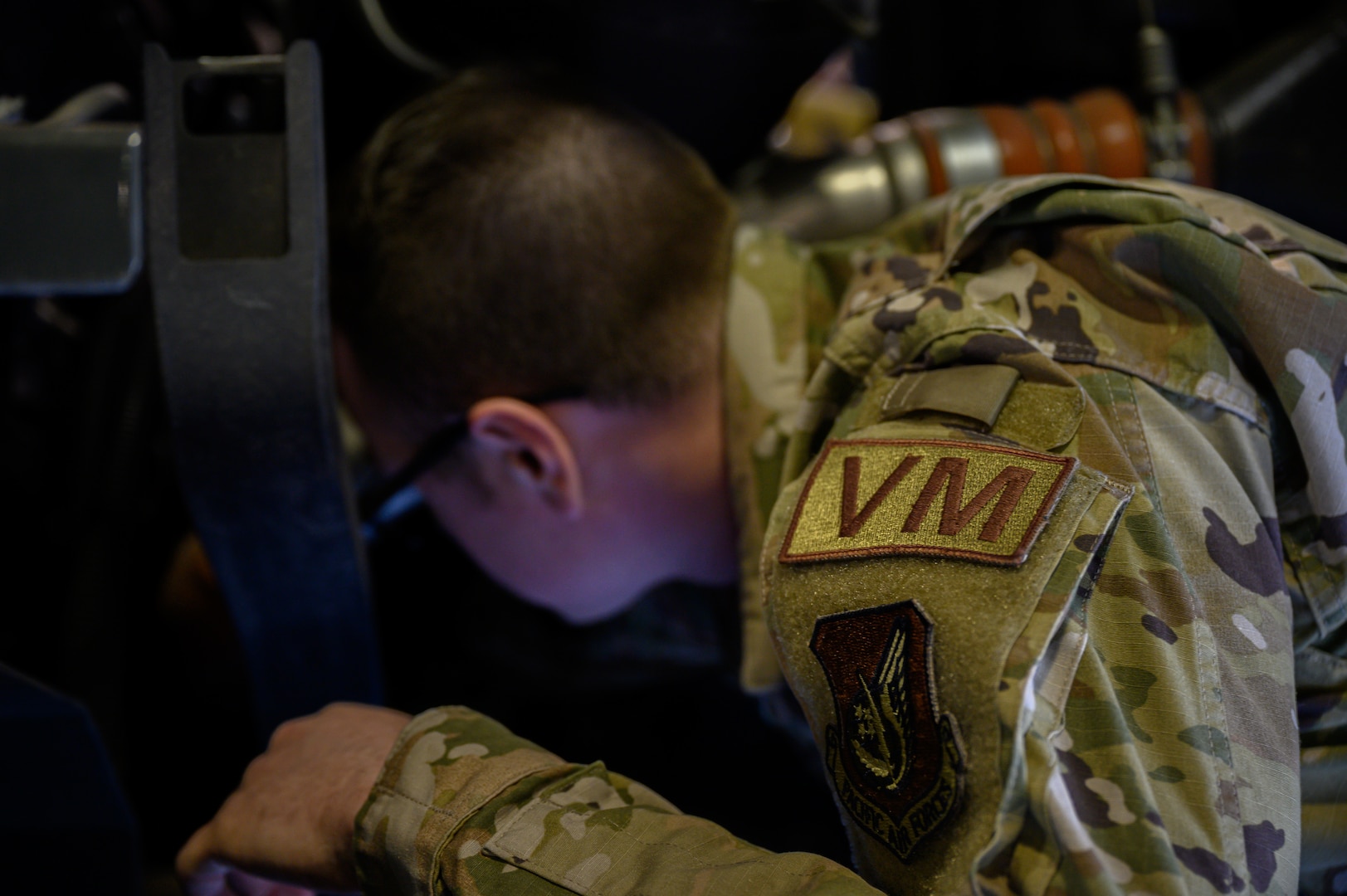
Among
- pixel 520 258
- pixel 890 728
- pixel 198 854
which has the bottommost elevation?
pixel 198 854

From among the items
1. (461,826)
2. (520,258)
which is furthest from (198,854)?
(520,258)

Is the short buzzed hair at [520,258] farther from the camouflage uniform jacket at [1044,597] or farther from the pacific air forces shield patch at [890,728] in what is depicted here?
the pacific air forces shield patch at [890,728]

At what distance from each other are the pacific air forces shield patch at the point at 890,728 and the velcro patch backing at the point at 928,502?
4 centimetres

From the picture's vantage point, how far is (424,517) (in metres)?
1.05

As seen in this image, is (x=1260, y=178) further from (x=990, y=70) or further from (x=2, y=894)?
(x=2, y=894)

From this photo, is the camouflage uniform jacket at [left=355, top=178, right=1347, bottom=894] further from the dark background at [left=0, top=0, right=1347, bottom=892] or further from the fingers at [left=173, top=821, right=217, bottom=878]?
the dark background at [left=0, top=0, right=1347, bottom=892]

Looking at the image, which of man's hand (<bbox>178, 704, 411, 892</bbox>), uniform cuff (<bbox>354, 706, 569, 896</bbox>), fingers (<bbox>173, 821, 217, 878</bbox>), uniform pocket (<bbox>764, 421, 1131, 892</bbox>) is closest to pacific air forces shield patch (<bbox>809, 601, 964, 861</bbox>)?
uniform pocket (<bbox>764, 421, 1131, 892</bbox>)

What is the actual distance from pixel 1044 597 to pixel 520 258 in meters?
0.43

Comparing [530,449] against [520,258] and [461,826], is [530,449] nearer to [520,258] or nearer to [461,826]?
[520,258]

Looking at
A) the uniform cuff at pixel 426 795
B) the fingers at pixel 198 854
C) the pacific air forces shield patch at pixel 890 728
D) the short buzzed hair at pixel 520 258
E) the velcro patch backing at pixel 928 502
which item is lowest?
the fingers at pixel 198 854

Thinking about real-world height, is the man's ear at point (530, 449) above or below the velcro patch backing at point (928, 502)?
below

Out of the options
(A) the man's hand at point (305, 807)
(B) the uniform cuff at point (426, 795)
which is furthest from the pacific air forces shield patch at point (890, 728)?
(A) the man's hand at point (305, 807)

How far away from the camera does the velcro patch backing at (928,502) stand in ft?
1.49

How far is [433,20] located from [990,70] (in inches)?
27.4
